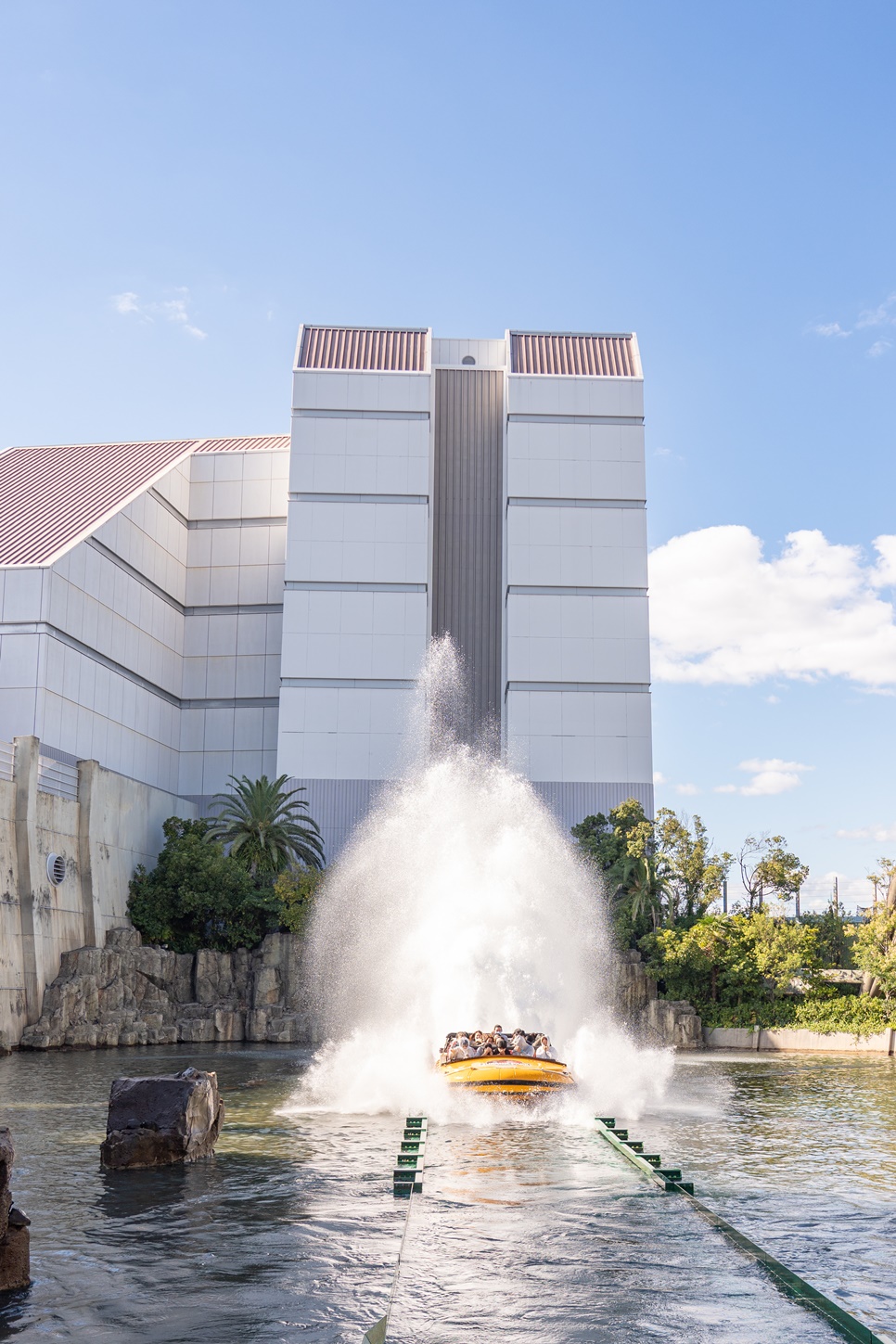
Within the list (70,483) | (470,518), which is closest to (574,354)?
(470,518)

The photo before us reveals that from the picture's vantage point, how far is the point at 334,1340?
342 inches

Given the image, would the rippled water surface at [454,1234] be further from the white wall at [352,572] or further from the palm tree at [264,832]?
the white wall at [352,572]

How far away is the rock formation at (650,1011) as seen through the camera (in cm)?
4656

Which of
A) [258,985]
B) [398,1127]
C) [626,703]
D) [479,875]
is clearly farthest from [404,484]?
[398,1127]

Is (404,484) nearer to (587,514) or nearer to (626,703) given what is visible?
(587,514)

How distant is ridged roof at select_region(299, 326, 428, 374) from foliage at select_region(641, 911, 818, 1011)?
34.3 m

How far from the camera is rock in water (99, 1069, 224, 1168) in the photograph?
16.0 m

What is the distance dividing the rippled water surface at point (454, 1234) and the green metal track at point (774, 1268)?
144 millimetres

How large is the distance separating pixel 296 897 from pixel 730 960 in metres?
17.6

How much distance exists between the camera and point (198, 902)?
51938 mm

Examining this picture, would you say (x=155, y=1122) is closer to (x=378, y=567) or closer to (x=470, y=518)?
(x=378, y=567)

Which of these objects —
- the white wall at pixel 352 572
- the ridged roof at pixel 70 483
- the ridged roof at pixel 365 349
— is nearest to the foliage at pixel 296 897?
the white wall at pixel 352 572

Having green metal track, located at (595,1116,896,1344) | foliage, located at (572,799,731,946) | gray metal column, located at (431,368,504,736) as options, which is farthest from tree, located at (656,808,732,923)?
green metal track, located at (595,1116,896,1344)

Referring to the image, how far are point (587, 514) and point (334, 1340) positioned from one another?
5963 centimetres
